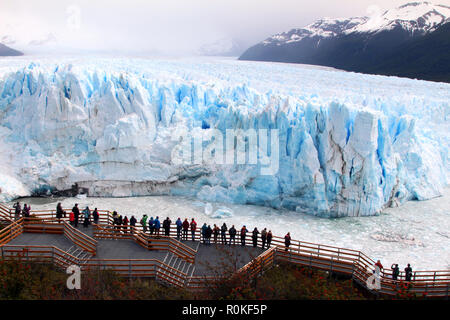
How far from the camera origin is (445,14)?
4553 centimetres

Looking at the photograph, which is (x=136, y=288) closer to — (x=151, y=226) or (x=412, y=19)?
(x=151, y=226)

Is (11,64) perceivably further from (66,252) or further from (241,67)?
(66,252)

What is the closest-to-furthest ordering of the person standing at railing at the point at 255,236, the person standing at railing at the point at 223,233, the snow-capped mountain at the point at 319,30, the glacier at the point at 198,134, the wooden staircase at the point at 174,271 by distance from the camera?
the wooden staircase at the point at 174,271
the person standing at railing at the point at 255,236
the person standing at railing at the point at 223,233
the glacier at the point at 198,134
the snow-capped mountain at the point at 319,30

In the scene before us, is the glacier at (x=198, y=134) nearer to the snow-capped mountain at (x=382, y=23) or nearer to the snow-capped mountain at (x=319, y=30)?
the snow-capped mountain at (x=319, y=30)

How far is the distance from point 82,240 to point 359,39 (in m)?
45.9

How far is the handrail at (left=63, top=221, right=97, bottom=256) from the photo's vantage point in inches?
349

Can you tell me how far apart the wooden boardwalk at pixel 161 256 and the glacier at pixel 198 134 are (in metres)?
4.89

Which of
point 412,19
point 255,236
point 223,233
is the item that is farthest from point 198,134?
point 412,19

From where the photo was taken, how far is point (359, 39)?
4647 centimetres

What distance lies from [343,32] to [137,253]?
4694 cm

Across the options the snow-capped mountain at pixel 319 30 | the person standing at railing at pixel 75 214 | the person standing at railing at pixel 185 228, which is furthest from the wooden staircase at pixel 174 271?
the snow-capped mountain at pixel 319 30

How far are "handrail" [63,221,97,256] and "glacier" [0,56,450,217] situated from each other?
597 cm

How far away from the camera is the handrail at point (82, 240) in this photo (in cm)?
886
